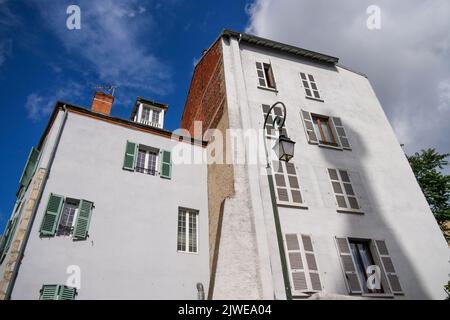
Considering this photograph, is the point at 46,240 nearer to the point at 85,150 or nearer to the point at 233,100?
the point at 85,150

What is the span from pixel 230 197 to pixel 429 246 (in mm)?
7390

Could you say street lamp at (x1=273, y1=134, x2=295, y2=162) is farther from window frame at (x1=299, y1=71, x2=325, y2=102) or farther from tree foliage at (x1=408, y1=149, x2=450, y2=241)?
tree foliage at (x1=408, y1=149, x2=450, y2=241)

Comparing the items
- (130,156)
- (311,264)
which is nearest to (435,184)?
(311,264)

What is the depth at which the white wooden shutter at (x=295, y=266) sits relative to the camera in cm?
784

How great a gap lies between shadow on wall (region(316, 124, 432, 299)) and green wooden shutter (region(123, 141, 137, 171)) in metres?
7.12

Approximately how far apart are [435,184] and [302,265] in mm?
13408

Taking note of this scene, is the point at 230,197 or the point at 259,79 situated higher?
the point at 259,79

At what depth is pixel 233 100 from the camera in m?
11.2

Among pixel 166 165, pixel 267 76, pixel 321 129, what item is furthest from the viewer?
pixel 267 76

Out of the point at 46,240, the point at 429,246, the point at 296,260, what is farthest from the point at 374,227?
the point at 46,240

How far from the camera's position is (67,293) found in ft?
23.8

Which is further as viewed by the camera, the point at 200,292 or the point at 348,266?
the point at 348,266

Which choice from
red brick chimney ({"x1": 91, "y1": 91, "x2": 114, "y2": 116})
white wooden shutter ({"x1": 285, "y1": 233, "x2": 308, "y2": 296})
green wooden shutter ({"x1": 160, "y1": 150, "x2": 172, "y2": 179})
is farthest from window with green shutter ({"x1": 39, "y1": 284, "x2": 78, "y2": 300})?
red brick chimney ({"x1": 91, "y1": 91, "x2": 114, "y2": 116})

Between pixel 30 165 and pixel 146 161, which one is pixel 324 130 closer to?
pixel 146 161
